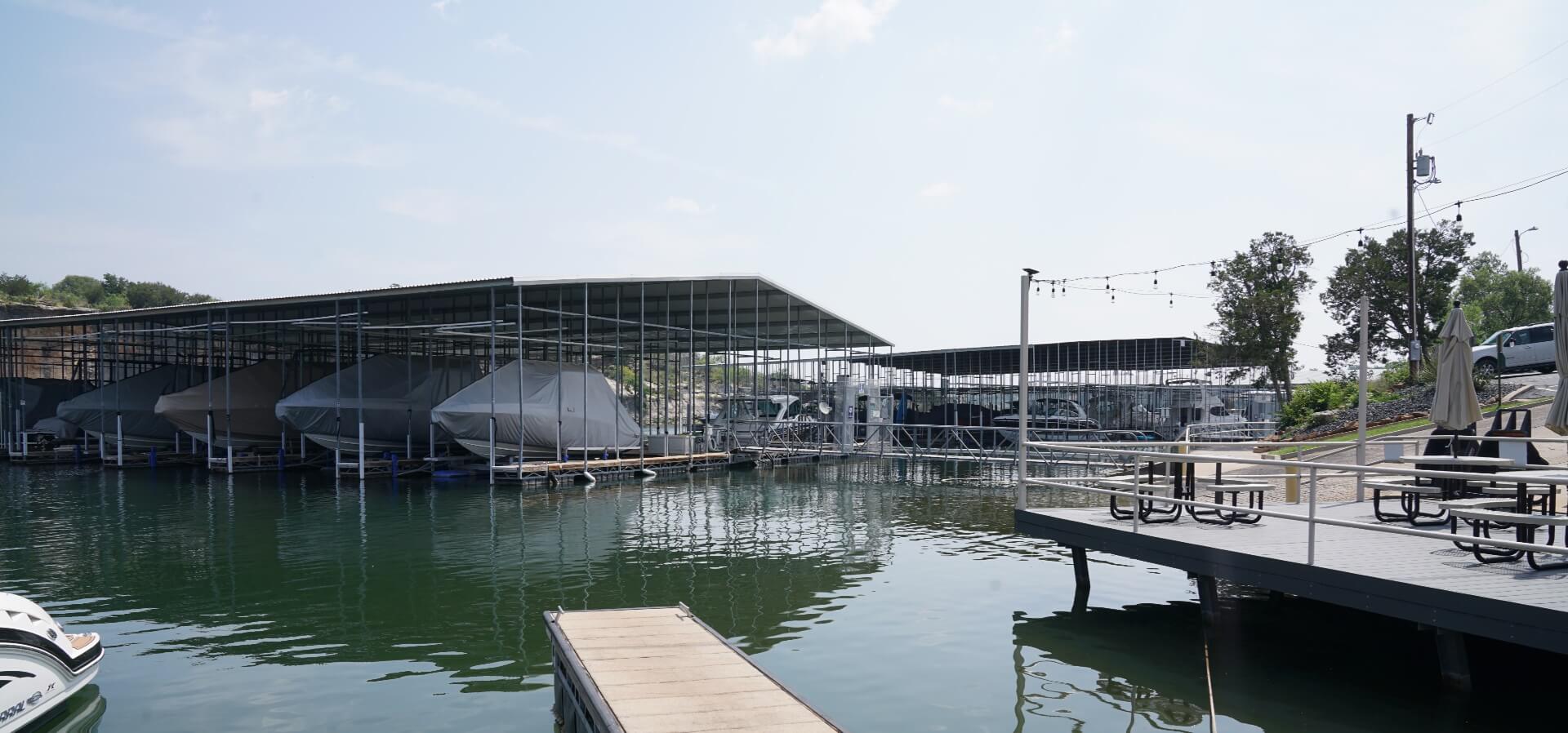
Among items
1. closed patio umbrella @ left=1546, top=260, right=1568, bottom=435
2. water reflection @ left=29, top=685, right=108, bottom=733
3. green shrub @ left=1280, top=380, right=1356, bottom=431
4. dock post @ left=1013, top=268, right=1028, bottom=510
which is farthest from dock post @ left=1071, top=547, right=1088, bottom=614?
green shrub @ left=1280, top=380, right=1356, bottom=431

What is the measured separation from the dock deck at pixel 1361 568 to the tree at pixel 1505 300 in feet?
160

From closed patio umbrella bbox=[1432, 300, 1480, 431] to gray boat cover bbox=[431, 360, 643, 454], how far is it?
2035cm

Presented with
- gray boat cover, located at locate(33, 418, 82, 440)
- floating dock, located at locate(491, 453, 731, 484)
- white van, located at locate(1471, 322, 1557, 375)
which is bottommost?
floating dock, located at locate(491, 453, 731, 484)

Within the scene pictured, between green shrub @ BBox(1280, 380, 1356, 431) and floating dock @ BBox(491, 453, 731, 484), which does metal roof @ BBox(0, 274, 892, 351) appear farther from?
green shrub @ BBox(1280, 380, 1356, 431)

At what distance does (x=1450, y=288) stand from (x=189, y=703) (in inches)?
1621

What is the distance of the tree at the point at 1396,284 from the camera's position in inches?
1384

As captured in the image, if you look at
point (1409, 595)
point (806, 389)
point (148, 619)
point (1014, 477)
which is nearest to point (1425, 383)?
point (1014, 477)

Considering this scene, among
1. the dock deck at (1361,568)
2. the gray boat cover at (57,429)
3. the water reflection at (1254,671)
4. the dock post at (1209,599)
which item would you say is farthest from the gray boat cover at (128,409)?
the dock post at (1209,599)

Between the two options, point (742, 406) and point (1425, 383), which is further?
point (742, 406)

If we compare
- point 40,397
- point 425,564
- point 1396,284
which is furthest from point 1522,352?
point 40,397

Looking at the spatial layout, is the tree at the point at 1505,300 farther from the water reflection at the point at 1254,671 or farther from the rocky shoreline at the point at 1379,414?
the water reflection at the point at 1254,671

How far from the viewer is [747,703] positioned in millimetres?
6184

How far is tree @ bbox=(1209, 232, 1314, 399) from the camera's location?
3347 cm

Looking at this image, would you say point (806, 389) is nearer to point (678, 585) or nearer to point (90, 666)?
point (678, 585)
